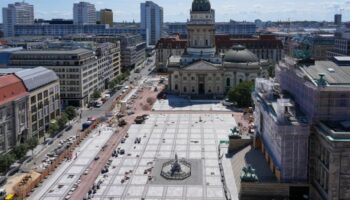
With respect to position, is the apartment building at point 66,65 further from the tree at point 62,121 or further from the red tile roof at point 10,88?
the red tile roof at point 10,88

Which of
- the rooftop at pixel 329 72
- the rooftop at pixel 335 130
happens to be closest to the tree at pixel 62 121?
the rooftop at pixel 329 72

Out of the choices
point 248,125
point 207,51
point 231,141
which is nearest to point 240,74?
point 207,51

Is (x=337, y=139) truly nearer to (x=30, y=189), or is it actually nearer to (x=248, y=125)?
(x=30, y=189)

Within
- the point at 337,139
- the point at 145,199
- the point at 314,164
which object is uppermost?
the point at 337,139

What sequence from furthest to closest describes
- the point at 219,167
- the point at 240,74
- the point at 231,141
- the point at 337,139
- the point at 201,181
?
the point at 240,74, the point at 231,141, the point at 219,167, the point at 201,181, the point at 337,139

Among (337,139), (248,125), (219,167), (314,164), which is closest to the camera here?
(337,139)

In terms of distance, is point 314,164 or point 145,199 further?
point 145,199

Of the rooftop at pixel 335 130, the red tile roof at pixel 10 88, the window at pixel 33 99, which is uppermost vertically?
the red tile roof at pixel 10 88

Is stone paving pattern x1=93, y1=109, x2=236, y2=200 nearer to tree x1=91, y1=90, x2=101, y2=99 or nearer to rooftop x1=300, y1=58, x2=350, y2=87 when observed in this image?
rooftop x1=300, y1=58, x2=350, y2=87
